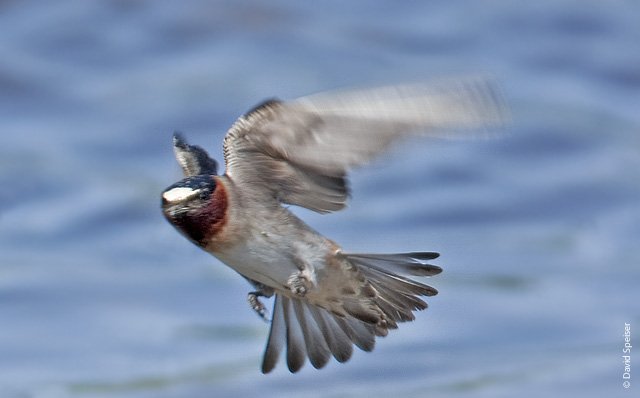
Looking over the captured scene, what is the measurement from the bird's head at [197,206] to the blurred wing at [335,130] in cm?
11

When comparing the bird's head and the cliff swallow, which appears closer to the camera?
the cliff swallow

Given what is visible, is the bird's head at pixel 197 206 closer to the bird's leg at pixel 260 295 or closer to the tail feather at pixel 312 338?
the bird's leg at pixel 260 295

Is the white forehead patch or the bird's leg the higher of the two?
the white forehead patch

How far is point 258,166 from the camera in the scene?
4.12m

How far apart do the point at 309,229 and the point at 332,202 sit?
0.14 meters

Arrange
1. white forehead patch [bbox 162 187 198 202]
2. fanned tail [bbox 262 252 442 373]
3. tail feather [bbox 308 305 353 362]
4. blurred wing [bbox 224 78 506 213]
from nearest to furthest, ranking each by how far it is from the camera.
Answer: blurred wing [bbox 224 78 506 213] < white forehead patch [bbox 162 187 198 202] < fanned tail [bbox 262 252 442 373] < tail feather [bbox 308 305 353 362]

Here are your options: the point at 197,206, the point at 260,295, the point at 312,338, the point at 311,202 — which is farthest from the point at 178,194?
the point at 312,338

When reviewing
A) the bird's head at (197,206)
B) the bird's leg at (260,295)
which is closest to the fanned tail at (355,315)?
the bird's leg at (260,295)

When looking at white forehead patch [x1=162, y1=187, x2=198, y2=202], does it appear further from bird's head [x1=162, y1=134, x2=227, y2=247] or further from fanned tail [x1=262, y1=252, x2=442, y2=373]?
fanned tail [x1=262, y1=252, x2=442, y2=373]

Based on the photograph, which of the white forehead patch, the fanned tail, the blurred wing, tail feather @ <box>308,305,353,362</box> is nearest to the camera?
the blurred wing

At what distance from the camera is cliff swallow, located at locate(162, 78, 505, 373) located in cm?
356

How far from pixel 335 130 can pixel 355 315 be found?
0.88m

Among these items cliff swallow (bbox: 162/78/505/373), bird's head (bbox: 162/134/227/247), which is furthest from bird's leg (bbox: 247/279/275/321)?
bird's head (bbox: 162/134/227/247)

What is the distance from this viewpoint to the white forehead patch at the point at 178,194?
4.00 metres
